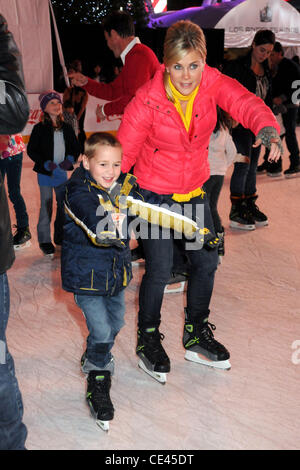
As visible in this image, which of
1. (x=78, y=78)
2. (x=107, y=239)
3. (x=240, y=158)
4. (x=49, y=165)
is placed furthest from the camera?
(x=240, y=158)

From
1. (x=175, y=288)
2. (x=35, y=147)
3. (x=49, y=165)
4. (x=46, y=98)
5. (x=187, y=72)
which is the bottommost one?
(x=175, y=288)

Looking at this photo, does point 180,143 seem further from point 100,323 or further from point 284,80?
point 284,80

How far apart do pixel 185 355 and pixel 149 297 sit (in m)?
0.42

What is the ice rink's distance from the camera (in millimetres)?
2059

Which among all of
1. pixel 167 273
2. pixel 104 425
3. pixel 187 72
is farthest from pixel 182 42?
pixel 104 425

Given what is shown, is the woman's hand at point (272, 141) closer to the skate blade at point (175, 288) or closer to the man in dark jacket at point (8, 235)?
the man in dark jacket at point (8, 235)

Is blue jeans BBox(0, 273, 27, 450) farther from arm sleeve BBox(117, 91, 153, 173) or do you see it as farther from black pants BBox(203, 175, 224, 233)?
black pants BBox(203, 175, 224, 233)

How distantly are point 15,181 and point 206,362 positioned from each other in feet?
7.90

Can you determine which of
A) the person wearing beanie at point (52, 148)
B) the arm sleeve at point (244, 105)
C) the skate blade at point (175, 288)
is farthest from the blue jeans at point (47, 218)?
the arm sleeve at point (244, 105)

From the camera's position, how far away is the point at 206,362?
8.40 ft

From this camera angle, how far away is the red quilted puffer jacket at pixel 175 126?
86.7 inches

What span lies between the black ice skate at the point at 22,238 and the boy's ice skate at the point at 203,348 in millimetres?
2048

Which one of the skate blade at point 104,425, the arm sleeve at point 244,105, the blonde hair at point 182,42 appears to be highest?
the blonde hair at point 182,42

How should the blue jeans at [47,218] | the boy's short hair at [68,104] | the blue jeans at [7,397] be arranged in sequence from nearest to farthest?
the blue jeans at [7,397] < the blue jeans at [47,218] < the boy's short hair at [68,104]
